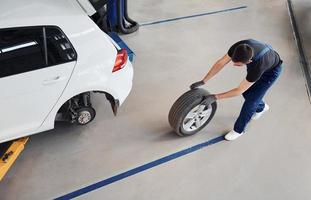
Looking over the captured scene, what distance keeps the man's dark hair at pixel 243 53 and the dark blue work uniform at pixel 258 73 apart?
201mm

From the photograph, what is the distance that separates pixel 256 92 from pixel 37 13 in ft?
7.99

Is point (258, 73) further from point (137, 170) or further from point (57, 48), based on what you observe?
point (57, 48)

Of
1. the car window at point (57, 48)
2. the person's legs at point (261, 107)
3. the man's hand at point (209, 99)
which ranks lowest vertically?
the person's legs at point (261, 107)

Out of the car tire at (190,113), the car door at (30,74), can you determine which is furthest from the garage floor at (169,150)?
the car door at (30,74)

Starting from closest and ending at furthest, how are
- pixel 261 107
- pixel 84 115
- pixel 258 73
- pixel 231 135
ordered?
pixel 258 73, pixel 84 115, pixel 231 135, pixel 261 107

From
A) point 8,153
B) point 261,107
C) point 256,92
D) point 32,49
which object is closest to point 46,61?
point 32,49

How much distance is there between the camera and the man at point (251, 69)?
2.99m

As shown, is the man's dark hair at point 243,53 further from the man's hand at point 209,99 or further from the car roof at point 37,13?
the car roof at point 37,13

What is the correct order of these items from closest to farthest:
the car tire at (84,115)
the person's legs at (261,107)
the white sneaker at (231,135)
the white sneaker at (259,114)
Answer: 1. the car tire at (84,115)
2. the white sneaker at (231,135)
3. the person's legs at (261,107)
4. the white sneaker at (259,114)

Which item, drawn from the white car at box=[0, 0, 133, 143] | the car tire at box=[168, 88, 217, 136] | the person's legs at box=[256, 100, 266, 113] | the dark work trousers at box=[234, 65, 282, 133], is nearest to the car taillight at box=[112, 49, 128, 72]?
the white car at box=[0, 0, 133, 143]

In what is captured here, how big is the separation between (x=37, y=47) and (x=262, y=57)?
7.19 ft

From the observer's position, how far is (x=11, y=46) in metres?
2.82

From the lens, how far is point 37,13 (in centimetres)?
296

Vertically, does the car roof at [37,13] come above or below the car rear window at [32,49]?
above
